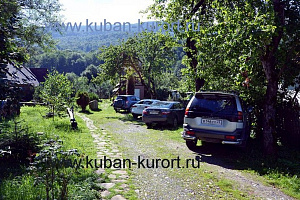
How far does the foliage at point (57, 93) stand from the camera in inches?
524

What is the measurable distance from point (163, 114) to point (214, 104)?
5.52 meters

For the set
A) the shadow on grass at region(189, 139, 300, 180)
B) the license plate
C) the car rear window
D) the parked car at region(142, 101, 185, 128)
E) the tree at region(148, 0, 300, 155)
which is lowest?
the shadow on grass at region(189, 139, 300, 180)

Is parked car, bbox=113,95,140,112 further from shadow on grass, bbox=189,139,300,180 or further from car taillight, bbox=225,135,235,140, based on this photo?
car taillight, bbox=225,135,235,140

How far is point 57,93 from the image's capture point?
46.0 ft

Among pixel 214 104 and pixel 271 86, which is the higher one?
pixel 271 86

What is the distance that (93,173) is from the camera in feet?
17.8

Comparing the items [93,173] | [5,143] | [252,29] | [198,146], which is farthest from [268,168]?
[5,143]

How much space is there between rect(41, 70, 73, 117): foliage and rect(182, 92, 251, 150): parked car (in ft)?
27.1

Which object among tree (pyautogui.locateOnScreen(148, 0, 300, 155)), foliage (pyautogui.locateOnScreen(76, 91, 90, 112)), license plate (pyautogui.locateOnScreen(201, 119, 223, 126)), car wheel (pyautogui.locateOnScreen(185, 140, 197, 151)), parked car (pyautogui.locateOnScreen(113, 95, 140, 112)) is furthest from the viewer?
foliage (pyautogui.locateOnScreen(76, 91, 90, 112))

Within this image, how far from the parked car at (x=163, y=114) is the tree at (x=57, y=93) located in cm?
442

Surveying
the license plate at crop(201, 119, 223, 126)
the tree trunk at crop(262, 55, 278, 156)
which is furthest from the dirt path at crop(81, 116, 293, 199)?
the tree trunk at crop(262, 55, 278, 156)

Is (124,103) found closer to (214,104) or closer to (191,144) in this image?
(191,144)

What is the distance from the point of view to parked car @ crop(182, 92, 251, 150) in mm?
7000

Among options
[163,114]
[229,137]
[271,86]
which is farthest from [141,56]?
[229,137]
